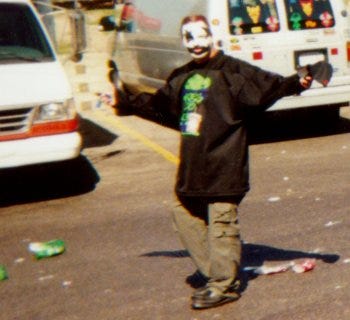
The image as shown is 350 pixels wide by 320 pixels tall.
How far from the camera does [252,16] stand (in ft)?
35.6

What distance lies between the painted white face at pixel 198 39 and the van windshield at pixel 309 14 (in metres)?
5.98

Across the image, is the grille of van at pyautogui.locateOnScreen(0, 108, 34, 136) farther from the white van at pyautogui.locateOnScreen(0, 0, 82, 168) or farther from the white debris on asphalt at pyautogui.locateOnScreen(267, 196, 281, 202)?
the white debris on asphalt at pyautogui.locateOnScreen(267, 196, 281, 202)

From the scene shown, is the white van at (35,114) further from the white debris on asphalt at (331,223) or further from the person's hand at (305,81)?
the person's hand at (305,81)

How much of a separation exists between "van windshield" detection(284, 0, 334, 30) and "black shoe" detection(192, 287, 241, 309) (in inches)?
245

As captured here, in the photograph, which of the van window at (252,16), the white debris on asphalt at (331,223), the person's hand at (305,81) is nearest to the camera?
the person's hand at (305,81)

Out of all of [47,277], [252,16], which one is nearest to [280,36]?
[252,16]

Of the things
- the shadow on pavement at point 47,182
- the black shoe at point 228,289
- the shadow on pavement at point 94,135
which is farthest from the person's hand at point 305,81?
the shadow on pavement at point 94,135

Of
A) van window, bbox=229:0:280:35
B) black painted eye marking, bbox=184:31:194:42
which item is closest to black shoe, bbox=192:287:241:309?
black painted eye marking, bbox=184:31:194:42

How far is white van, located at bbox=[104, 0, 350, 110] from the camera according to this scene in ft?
35.2

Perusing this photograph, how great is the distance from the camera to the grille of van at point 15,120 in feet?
27.6

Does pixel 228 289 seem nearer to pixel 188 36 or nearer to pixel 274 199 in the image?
pixel 188 36

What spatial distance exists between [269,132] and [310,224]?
4.85 metres

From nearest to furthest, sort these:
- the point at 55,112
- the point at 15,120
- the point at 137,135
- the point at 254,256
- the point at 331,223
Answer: the point at 254,256
the point at 331,223
the point at 15,120
the point at 55,112
the point at 137,135

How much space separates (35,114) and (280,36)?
3671mm
